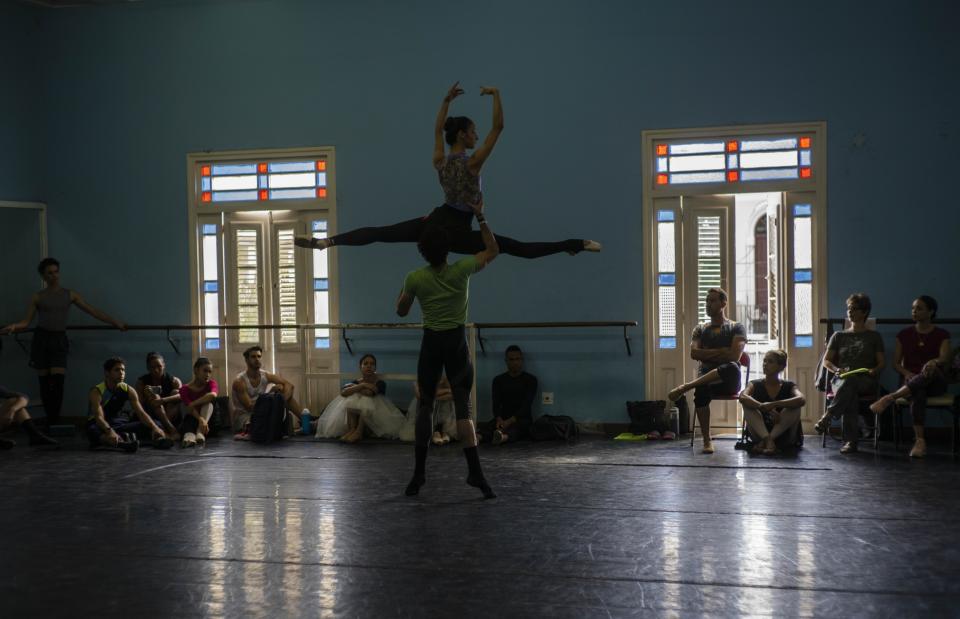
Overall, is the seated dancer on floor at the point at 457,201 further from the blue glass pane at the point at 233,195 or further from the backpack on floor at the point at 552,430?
the blue glass pane at the point at 233,195

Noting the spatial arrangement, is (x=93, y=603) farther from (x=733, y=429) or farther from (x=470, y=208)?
(x=733, y=429)

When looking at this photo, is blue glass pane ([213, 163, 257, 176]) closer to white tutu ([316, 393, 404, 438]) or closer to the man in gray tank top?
the man in gray tank top

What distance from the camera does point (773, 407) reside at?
21.8ft

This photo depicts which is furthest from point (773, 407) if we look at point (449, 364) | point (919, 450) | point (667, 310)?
point (449, 364)

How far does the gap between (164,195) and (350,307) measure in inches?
78.3

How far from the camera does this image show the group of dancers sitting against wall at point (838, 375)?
6.54m

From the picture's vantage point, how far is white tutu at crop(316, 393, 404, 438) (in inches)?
298

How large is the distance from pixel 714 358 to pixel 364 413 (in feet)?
8.78

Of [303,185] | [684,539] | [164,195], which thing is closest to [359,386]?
[303,185]

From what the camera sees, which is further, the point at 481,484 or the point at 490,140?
the point at 481,484

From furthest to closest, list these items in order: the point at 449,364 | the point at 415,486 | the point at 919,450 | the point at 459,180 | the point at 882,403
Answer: the point at 882,403, the point at 919,450, the point at 415,486, the point at 449,364, the point at 459,180

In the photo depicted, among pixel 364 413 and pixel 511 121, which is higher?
pixel 511 121

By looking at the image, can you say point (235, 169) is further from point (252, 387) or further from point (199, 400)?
point (199, 400)

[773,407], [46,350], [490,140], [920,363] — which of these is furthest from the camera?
[46,350]
